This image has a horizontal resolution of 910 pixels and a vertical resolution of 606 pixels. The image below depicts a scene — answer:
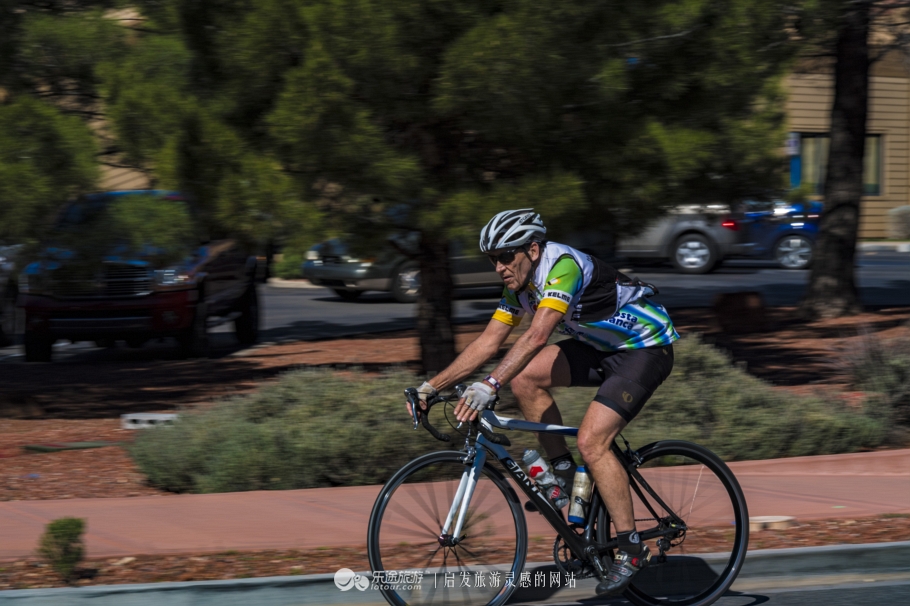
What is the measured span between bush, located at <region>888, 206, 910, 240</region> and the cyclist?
3338cm

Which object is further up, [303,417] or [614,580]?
[614,580]

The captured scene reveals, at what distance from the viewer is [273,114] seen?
28.6 feet

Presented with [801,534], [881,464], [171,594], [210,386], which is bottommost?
[210,386]

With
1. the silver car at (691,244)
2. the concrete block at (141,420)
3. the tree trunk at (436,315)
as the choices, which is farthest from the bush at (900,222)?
the concrete block at (141,420)

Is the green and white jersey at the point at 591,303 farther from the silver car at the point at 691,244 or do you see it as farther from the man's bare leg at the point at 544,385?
the silver car at the point at 691,244

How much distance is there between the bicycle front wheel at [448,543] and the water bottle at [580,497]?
24 cm

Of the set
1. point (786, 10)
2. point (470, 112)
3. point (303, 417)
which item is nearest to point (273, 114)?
point (470, 112)

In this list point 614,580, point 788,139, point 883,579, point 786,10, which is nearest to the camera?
point 614,580

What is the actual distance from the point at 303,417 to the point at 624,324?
3.81 metres

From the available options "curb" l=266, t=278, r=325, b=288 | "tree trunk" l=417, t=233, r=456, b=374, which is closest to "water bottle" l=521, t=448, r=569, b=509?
"tree trunk" l=417, t=233, r=456, b=374

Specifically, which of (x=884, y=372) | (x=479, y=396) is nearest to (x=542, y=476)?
(x=479, y=396)

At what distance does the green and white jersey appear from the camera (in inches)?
192

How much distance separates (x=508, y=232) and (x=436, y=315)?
20.5ft

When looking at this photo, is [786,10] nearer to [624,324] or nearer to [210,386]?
[624,324]
